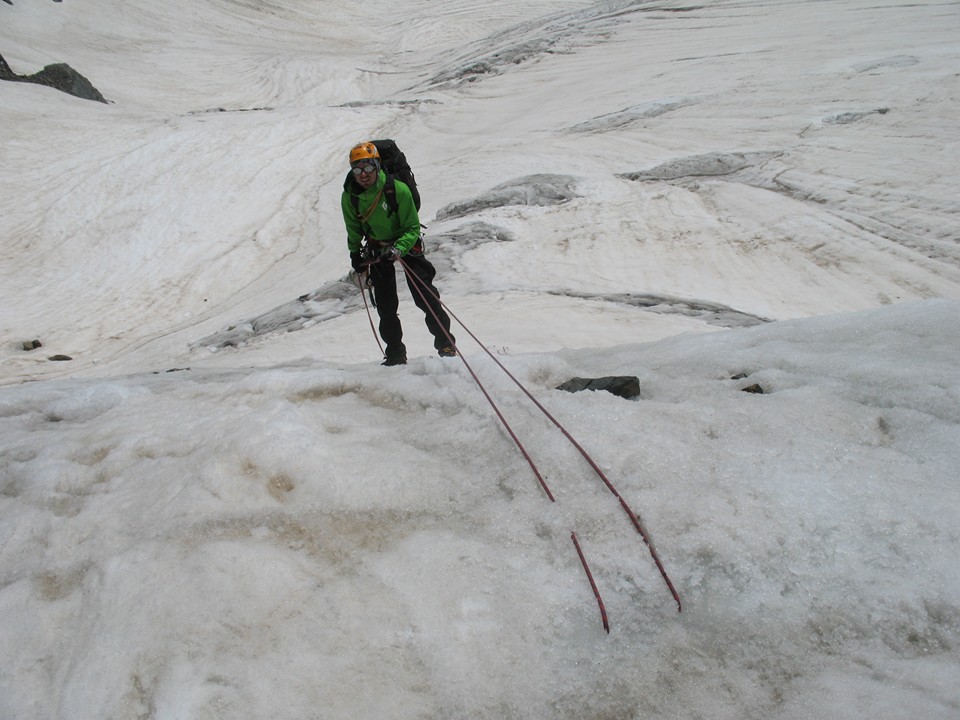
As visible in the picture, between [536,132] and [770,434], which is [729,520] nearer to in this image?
[770,434]

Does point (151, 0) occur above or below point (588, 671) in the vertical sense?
above

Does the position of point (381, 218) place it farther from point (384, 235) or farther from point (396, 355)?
point (396, 355)

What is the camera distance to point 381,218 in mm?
4660

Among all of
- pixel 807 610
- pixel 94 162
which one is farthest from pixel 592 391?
pixel 94 162

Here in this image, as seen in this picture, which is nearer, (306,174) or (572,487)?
(572,487)

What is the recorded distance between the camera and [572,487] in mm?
2486

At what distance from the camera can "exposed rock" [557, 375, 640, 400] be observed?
10.7 feet

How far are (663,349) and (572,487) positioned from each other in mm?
1911

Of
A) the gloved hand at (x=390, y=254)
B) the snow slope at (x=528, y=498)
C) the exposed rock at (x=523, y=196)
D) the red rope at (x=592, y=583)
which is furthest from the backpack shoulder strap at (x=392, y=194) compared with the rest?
the exposed rock at (x=523, y=196)

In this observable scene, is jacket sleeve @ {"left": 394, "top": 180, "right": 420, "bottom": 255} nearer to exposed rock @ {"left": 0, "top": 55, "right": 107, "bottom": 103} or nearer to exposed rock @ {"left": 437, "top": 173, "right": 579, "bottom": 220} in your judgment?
exposed rock @ {"left": 437, "top": 173, "right": 579, "bottom": 220}

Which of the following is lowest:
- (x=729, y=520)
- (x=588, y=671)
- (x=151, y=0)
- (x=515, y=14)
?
(x=588, y=671)

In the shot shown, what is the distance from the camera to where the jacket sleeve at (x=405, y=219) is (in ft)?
15.1

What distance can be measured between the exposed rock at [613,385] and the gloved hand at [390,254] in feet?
6.02

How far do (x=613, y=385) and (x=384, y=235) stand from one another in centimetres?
230
